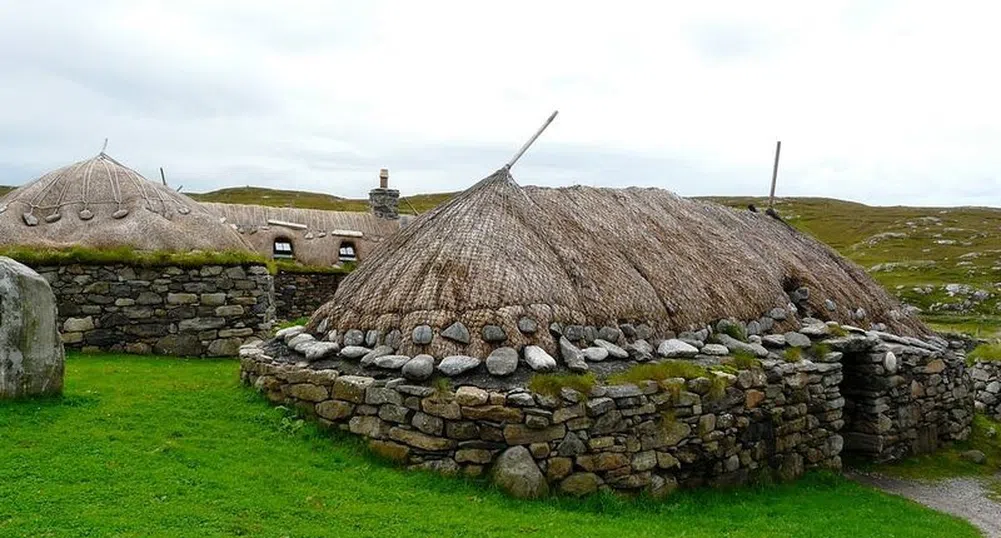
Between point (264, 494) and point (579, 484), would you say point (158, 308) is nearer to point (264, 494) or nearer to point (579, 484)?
point (264, 494)

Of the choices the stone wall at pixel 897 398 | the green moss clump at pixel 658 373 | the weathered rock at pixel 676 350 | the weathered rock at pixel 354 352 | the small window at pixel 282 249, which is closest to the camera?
the green moss clump at pixel 658 373

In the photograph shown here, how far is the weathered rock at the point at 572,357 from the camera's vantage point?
9.48 metres

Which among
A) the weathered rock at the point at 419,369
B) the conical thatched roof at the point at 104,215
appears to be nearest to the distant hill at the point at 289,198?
the conical thatched roof at the point at 104,215

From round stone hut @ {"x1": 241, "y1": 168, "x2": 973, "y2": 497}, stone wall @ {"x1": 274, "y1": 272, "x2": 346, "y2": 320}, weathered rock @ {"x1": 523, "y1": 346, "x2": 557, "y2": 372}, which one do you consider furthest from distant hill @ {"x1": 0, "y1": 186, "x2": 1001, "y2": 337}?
weathered rock @ {"x1": 523, "y1": 346, "x2": 557, "y2": 372}

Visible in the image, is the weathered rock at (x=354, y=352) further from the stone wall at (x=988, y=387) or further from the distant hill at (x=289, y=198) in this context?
the distant hill at (x=289, y=198)

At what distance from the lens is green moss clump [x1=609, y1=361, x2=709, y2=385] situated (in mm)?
9453

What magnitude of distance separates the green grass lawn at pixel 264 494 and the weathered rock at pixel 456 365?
4.25ft

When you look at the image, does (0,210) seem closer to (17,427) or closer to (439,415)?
(17,427)

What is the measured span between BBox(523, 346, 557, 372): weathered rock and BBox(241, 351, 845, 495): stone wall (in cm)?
59

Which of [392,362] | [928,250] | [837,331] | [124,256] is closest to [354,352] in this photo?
[392,362]

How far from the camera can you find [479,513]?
7.76 metres

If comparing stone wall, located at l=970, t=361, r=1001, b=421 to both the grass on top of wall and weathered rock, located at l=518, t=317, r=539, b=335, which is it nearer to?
weathered rock, located at l=518, t=317, r=539, b=335

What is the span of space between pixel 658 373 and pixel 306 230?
24.5 m

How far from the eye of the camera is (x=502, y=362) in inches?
366
